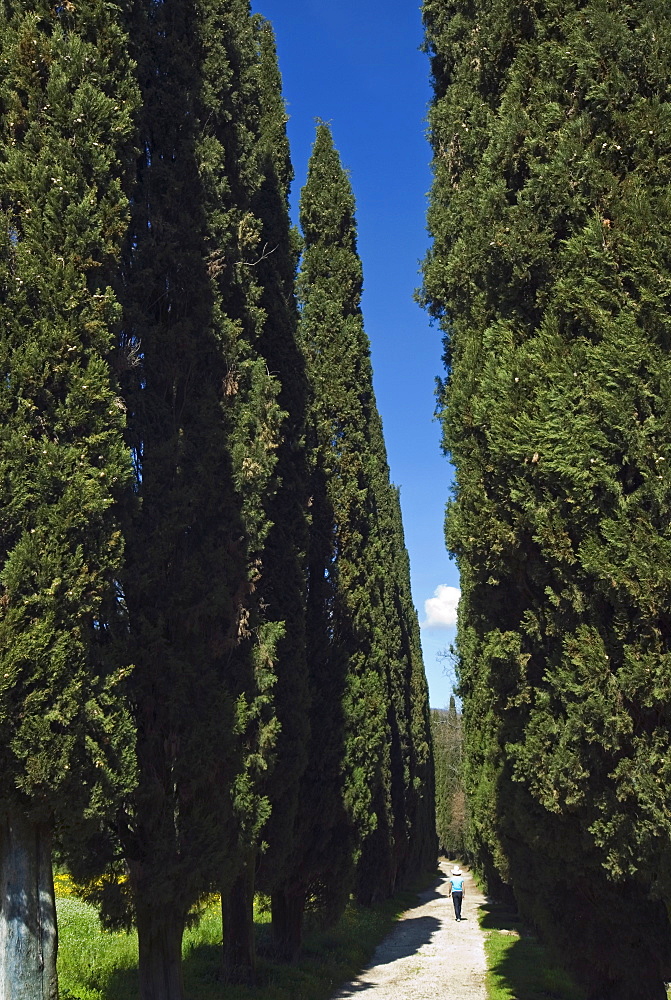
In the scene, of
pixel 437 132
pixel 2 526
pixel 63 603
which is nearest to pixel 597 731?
pixel 63 603

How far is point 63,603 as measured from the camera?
5.97m

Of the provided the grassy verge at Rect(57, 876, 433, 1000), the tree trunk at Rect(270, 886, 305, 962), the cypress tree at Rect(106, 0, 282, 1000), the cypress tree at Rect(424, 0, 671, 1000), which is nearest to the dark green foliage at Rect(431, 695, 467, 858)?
the grassy verge at Rect(57, 876, 433, 1000)

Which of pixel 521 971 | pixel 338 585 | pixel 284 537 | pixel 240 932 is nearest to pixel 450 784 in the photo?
pixel 521 971

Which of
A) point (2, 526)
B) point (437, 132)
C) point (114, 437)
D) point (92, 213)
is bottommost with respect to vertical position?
point (2, 526)

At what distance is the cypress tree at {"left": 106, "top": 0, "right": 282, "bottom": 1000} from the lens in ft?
26.6

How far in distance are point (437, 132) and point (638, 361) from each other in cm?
487

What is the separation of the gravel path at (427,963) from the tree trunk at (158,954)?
15.9 feet

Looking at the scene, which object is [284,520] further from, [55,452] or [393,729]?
[393,729]

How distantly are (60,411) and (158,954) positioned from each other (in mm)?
5554

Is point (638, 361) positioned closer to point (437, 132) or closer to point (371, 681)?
point (437, 132)

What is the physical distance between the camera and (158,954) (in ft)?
26.8

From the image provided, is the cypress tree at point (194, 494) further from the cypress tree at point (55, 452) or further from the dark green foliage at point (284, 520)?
the cypress tree at point (55, 452)

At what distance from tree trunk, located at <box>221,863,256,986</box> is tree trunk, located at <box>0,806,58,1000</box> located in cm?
570

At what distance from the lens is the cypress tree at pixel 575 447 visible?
614 cm
